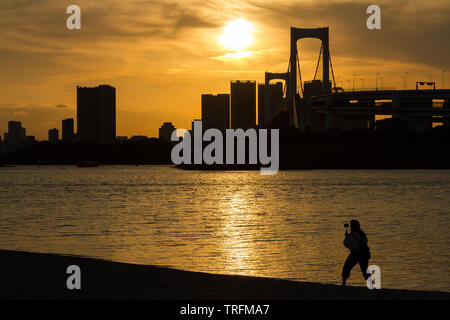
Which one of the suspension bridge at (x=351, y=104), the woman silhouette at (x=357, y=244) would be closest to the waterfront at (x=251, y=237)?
the woman silhouette at (x=357, y=244)

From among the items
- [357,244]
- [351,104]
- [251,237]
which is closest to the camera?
[357,244]

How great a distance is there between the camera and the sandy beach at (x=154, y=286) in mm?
12680

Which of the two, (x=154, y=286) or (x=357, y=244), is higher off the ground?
(x=357, y=244)

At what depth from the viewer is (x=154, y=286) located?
13.9 m

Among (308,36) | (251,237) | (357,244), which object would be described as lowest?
(251,237)

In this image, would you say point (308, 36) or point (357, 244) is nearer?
point (357, 244)

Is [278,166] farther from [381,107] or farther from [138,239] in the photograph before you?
[138,239]

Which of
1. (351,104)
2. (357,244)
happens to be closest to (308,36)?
(351,104)

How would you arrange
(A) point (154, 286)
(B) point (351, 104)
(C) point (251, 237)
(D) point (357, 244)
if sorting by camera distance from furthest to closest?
(B) point (351, 104) < (C) point (251, 237) < (A) point (154, 286) < (D) point (357, 244)

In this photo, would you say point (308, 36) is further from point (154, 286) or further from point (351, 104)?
point (154, 286)

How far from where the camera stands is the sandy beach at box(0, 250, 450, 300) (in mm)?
12680

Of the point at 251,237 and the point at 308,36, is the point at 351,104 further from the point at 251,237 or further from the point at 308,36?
the point at 251,237

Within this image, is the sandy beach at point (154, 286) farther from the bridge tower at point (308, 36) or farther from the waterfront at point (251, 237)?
the bridge tower at point (308, 36)
